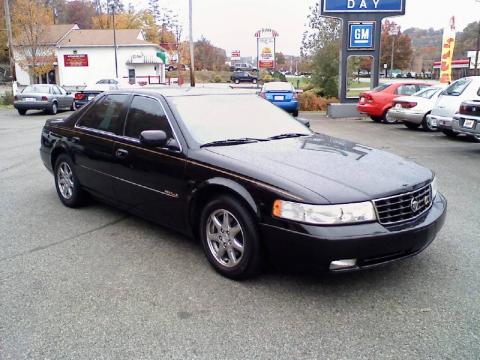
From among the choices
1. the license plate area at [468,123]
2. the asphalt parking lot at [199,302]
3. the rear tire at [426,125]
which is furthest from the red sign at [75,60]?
the asphalt parking lot at [199,302]

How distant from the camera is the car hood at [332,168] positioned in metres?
3.48

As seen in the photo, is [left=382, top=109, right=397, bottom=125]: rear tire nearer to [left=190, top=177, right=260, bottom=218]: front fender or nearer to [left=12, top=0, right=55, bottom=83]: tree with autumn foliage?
[left=190, top=177, right=260, bottom=218]: front fender

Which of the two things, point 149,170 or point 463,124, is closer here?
point 149,170

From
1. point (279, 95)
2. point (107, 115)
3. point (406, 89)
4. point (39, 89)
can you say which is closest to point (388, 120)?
point (406, 89)

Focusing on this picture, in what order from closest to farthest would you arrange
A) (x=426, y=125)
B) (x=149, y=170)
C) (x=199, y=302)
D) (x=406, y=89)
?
1. (x=199, y=302)
2. (x=149, y=170)
3. (x=426, y=125)
4. (x=406, y=89)

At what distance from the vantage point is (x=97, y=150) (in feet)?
17.5

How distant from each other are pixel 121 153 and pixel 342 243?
2.65 metres

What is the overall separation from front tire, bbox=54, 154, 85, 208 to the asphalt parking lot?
52 cm

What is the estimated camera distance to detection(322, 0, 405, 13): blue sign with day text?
1873 cm

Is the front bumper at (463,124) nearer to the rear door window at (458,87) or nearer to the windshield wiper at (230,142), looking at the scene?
the rear door window at (458,87)

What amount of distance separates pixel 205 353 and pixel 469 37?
84.4 meters

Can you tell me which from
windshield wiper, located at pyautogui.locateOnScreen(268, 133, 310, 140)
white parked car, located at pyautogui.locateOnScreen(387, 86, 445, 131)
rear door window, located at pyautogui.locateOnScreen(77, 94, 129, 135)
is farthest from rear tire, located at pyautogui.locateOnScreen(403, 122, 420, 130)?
rear door window, located at pyautogui.locateOnScreen(77, 94, 129, 135)

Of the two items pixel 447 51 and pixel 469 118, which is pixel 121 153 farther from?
pixel 447 51

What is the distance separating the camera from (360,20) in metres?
19.0
